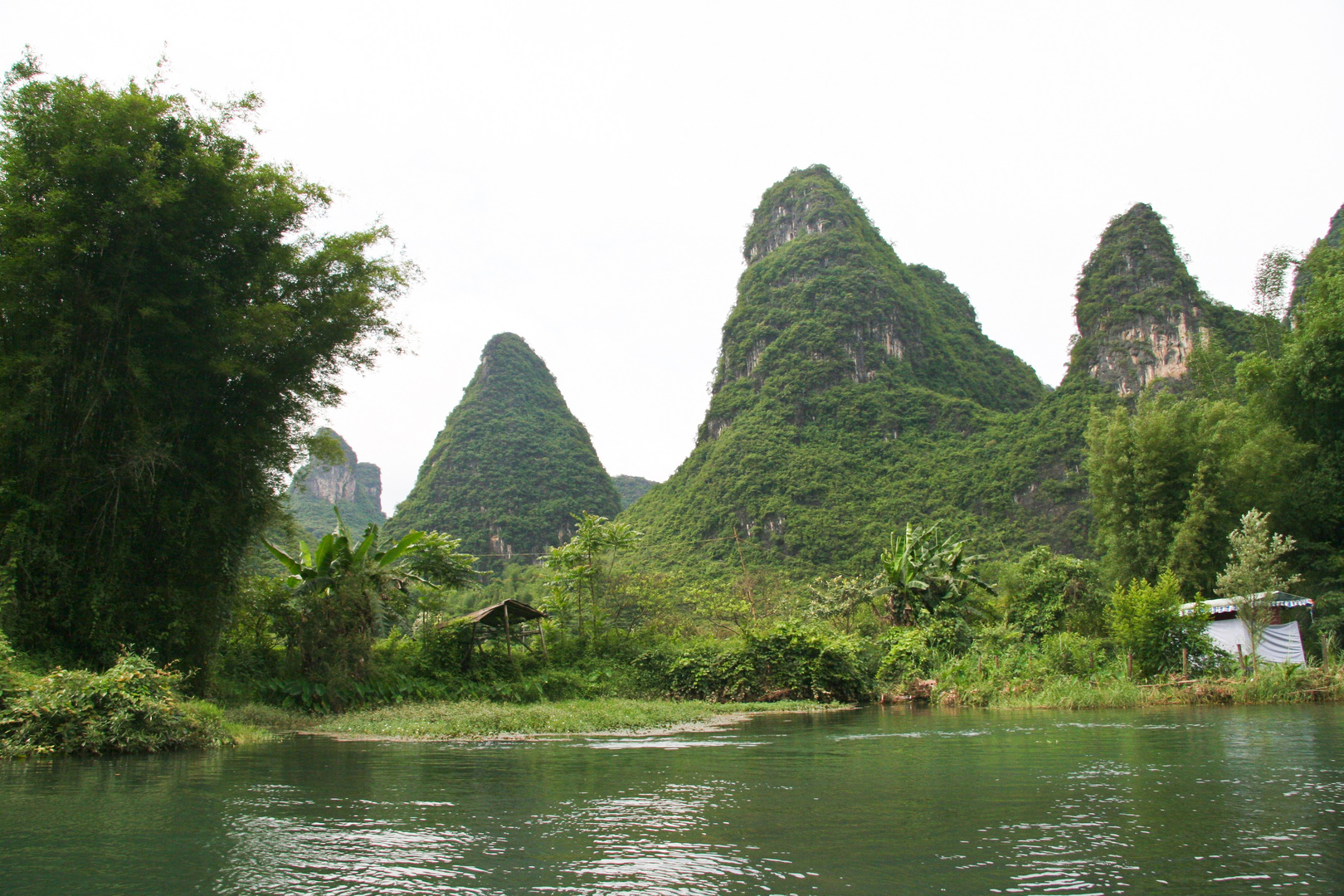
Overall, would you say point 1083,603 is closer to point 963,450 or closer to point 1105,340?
point 963,450

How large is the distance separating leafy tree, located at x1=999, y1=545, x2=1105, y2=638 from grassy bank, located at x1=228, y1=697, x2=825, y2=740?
9696 millimetres

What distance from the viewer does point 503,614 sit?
15.5 m

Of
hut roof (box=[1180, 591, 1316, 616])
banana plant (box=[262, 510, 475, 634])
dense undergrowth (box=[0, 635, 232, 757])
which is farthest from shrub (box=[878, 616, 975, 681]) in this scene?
dense undergrowth (box=[0, 635, 232, 757])

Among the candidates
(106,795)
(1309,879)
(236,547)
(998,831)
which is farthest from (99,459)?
(1309,879)

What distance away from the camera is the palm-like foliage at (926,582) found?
851 inches

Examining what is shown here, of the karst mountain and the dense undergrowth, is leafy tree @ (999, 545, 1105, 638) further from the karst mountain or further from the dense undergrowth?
the karst mountain

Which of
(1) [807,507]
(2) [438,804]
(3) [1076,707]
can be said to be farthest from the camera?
(1) [807,507]

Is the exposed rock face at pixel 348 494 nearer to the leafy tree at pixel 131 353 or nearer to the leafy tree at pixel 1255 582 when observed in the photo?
the leafy tree at pixel 131 353

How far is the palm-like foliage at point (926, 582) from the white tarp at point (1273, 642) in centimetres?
633

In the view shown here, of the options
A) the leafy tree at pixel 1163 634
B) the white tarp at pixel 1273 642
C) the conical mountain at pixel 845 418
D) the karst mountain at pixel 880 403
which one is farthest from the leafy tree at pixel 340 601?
the conical mountain at pixel 845 418

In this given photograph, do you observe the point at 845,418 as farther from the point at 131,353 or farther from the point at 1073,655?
the point at 131,353

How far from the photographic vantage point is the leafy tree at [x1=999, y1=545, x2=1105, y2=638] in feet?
61.5

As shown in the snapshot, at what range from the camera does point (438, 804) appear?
14.8 feet

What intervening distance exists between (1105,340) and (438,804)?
71.5 metres
